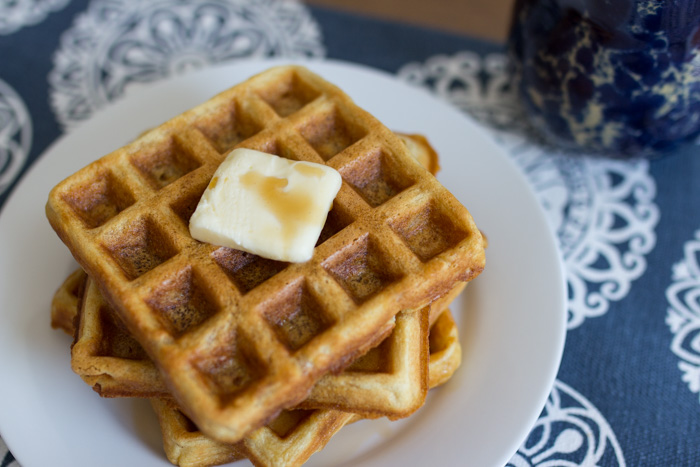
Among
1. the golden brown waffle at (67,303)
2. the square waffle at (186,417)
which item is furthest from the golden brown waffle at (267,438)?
the golden brown waffle at (67,303)

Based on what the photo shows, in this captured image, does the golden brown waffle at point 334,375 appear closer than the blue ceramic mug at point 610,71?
Yes

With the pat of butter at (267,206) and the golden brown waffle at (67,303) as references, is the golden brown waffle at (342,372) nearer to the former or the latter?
the golden brown waffle at (67,303)

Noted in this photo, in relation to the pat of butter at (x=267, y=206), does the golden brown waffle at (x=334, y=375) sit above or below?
below

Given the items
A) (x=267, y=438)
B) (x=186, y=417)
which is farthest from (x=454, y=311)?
(x=186, y=417)

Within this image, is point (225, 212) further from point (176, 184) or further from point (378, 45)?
point (378, 45)

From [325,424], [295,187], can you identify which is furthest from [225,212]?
[325,424]

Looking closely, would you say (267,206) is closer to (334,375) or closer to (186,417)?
(334,375)

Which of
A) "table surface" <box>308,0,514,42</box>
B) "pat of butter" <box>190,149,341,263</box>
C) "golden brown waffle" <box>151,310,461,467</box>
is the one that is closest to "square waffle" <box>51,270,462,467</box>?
"golden brown waffle" <box>151,310,461,467</box>
